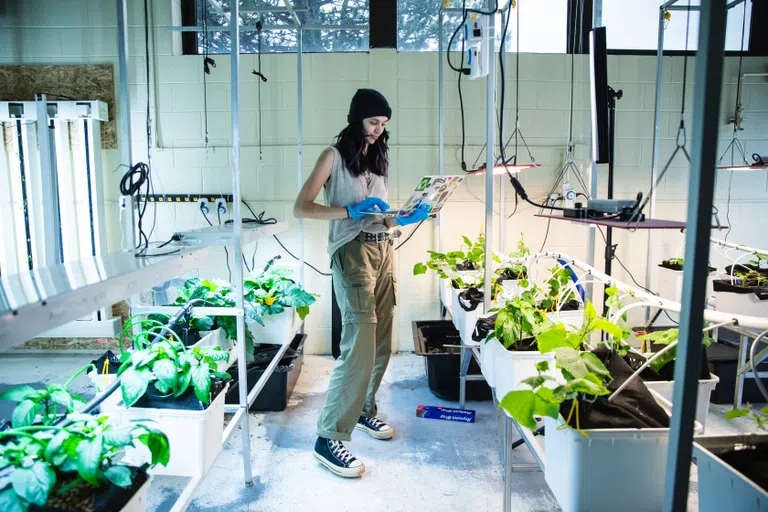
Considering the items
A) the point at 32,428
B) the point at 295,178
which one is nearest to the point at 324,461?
the point at 32,428

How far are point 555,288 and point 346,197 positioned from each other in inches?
36.3

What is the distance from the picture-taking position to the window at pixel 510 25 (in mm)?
3566

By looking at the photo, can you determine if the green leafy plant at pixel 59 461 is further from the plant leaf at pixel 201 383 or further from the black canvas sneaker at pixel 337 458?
the black canvas sneaker at pixel 337 458

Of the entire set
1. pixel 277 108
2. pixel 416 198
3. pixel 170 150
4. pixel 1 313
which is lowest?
pixel 1 313

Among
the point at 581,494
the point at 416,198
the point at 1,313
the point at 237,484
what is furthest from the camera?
the point at 237,484

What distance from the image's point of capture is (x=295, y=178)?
3619mm

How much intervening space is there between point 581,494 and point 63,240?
363 cm

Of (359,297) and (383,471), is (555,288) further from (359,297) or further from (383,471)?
(383,471)

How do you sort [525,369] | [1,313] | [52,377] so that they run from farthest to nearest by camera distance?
[52,377]
[525,369]
[1,313]

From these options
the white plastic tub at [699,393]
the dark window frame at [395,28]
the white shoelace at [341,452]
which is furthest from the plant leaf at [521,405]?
the dark window frame at [395,28]

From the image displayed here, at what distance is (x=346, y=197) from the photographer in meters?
2.18

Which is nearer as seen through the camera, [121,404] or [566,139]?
[121,404]

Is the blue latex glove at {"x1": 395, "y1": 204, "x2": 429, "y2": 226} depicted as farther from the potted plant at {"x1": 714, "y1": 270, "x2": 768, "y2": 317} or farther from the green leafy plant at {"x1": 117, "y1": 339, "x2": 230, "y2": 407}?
the potted plant at {"x1": 714, "y1": 270, "x2": 768, "y2": 317}

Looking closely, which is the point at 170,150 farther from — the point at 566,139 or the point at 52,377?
the point at 566,139
